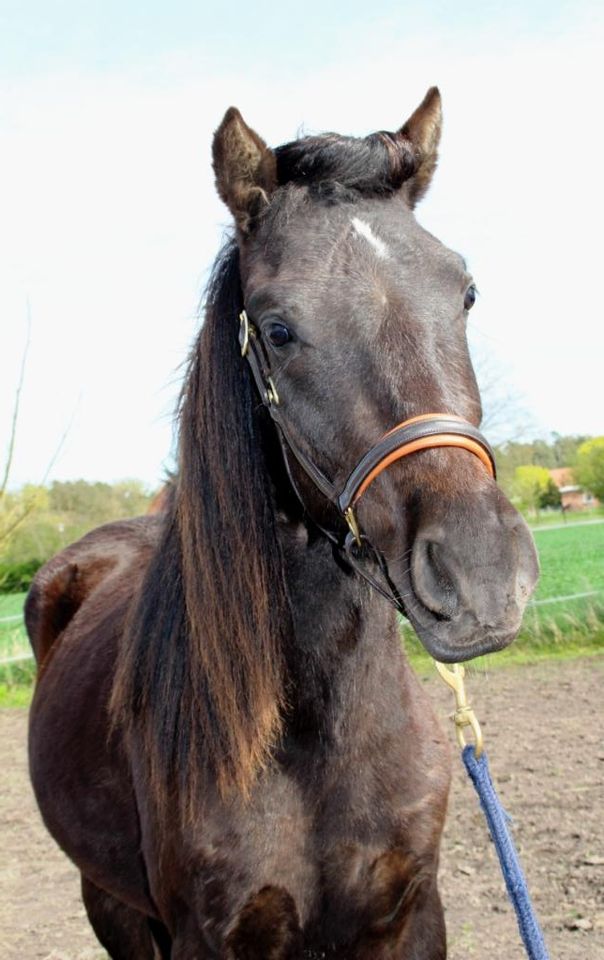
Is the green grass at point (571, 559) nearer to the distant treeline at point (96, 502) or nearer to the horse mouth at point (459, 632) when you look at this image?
the distant treeline at point (96, 502)

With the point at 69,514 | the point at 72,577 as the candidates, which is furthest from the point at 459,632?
the point at 69,514

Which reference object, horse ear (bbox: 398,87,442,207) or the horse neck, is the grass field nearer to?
the horse neck

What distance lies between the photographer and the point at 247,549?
2.45 meters

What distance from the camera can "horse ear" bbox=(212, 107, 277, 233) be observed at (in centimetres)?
244

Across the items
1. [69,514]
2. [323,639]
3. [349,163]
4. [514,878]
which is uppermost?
[69,514]

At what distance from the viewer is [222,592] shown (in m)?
2.47

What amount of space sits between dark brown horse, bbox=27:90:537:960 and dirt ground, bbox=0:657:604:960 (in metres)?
2.00

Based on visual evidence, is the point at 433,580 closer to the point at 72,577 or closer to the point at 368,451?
the point at 368,451

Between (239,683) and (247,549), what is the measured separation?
0.35m

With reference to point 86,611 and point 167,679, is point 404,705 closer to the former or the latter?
point 167,679

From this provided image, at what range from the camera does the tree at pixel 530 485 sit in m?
25.2

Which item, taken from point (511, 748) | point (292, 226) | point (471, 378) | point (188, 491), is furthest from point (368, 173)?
point (511, 748)

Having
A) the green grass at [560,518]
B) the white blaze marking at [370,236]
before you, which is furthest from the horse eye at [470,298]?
the green grass at [560,518]

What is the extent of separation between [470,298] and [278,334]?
54 centimetres
